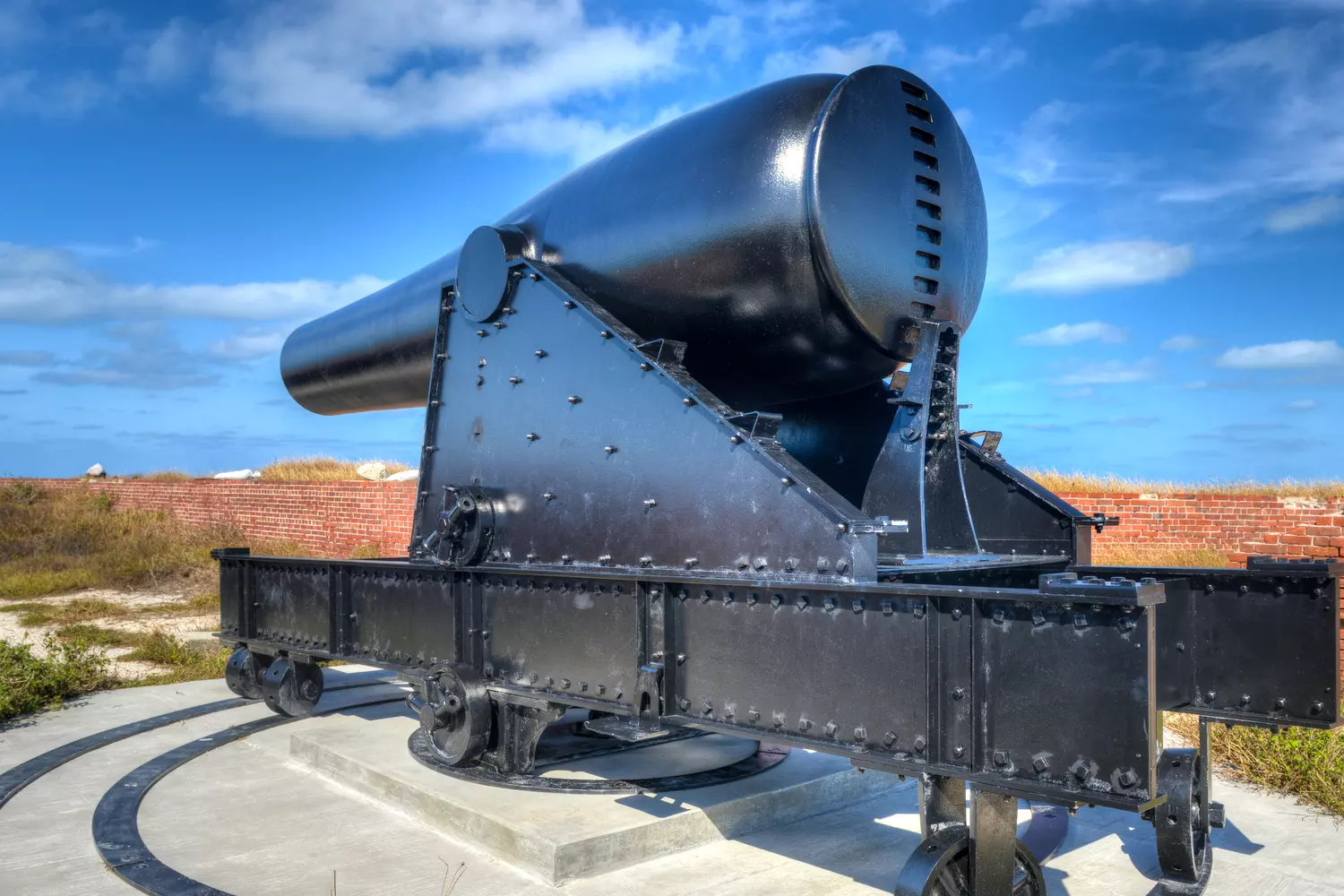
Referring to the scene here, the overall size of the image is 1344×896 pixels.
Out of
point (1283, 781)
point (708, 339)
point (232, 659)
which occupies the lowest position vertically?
point (1283, 781)

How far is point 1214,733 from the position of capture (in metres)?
6.01

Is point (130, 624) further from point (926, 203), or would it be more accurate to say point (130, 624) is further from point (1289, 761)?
point (1289, 761)

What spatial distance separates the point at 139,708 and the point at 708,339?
17.1ft

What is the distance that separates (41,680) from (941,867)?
701 centimetres

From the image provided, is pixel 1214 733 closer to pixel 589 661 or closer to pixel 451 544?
pixel 589 661

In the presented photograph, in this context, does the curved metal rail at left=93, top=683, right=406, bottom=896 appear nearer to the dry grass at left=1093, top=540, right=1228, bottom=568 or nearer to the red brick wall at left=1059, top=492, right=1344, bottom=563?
the dry grass at left=1093, top=540, right=1228, bottom=568

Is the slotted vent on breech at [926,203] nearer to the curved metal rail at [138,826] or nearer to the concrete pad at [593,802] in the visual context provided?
the concrete pad at [593,802]

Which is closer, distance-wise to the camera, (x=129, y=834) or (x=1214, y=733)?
(x=129, y=834)

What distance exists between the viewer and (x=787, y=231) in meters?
3.72

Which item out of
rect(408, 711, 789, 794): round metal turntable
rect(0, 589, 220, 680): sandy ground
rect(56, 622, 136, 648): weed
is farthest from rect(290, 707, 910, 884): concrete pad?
rect(56, 622, 136, 648): weed

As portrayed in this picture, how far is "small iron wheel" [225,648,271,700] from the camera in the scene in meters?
6.66

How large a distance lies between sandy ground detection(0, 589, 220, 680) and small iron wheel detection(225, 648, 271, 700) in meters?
2.65

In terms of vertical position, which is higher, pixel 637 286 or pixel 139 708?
pixel 637 286

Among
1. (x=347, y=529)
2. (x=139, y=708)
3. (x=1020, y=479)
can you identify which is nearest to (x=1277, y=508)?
(x=1020, y=479)
